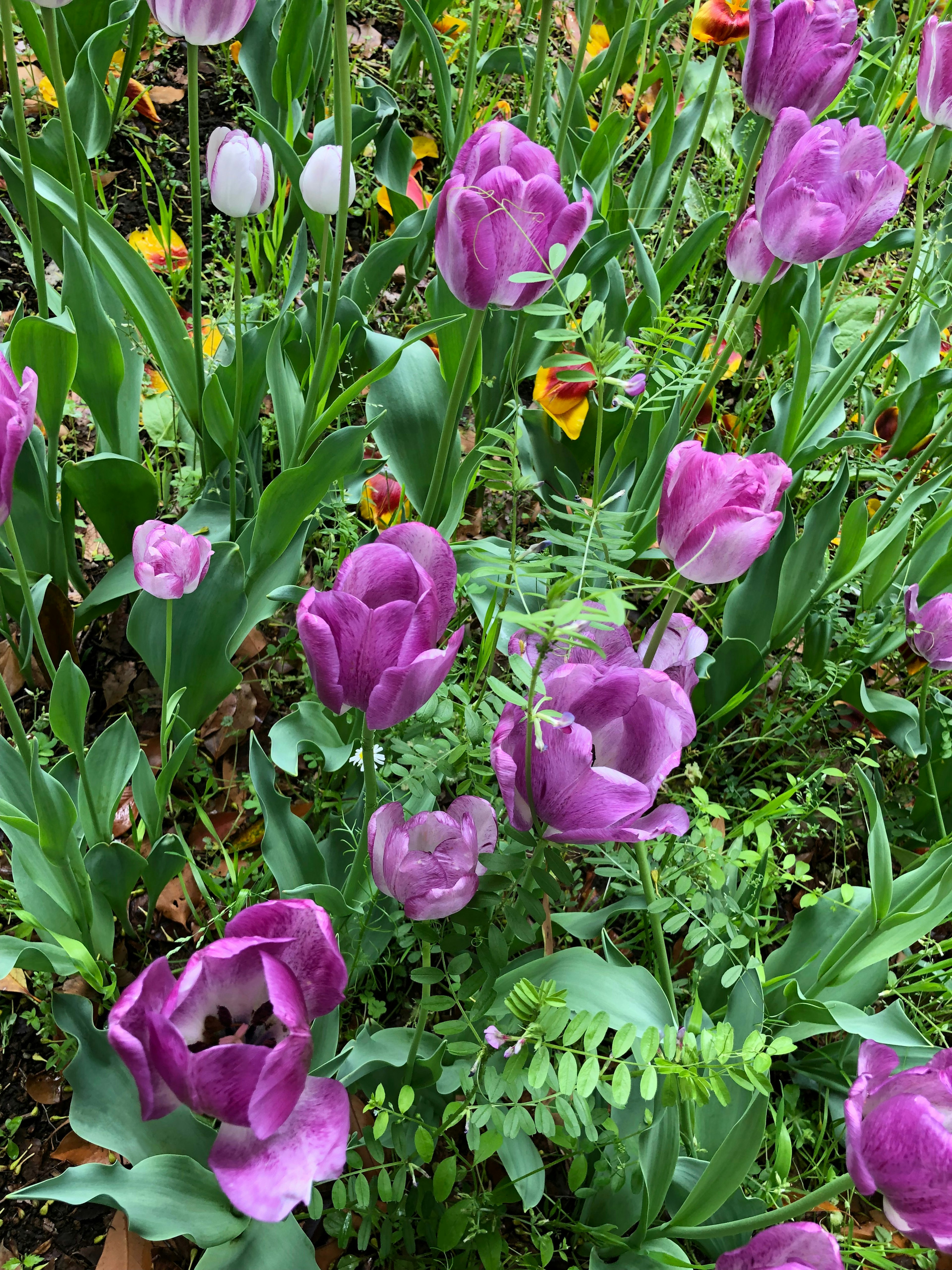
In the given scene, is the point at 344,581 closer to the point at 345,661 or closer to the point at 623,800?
the point at 345,661

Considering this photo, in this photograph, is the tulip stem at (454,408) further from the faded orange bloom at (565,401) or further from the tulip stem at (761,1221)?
the tulip stem at (761,1221)

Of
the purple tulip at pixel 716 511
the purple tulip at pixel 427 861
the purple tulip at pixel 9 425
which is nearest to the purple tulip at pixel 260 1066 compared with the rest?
the purple tulip at pixel 427 861

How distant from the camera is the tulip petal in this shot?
649 millimetres

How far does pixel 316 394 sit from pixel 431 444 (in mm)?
254

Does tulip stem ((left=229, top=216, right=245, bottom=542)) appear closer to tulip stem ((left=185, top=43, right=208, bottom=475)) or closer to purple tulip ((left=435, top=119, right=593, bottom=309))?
tulip stem ((left=185, top=43, right=208, bottom=475))

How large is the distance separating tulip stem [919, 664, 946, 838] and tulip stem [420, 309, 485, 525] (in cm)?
81

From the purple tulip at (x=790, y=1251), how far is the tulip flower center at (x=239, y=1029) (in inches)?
16.6

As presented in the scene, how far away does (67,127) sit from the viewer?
1.18 metres

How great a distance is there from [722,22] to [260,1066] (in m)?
2.09

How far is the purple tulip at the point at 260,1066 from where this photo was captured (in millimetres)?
642

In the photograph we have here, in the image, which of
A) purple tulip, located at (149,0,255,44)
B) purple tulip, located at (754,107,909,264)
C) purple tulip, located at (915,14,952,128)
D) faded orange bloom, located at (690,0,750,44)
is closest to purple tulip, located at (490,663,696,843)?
purple tulip, located at (754,107,909,264)

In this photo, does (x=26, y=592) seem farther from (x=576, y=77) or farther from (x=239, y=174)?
(x=576, y=77)

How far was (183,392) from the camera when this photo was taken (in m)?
1.50

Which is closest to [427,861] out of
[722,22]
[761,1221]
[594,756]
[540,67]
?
[594,756]
